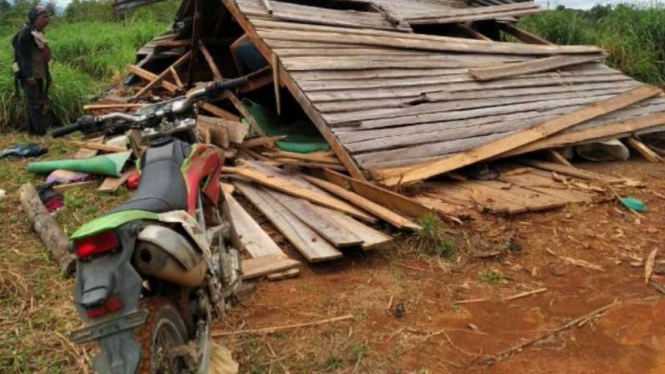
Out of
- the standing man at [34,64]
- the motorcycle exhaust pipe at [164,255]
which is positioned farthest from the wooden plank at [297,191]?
the standing man at [34,64]

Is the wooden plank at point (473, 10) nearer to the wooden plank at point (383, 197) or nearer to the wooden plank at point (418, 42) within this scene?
the wooden plank at point (418, 42)

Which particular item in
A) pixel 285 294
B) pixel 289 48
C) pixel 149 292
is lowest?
pixel 285 294

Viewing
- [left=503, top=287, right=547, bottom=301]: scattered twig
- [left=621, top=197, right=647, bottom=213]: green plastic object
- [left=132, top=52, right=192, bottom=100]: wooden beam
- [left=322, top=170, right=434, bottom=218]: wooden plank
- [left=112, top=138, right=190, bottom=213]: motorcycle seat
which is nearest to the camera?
[left=112, top=138, right=190, bottom=213]: motorcycle seat

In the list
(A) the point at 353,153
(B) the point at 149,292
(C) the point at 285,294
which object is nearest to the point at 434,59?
(A) the point at 353,153

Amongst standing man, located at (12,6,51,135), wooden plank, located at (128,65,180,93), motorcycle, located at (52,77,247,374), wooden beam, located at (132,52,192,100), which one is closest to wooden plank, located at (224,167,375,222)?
motorcycle, located at (52,77,247,374)

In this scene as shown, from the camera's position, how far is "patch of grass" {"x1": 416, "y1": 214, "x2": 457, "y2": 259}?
454 centimetres

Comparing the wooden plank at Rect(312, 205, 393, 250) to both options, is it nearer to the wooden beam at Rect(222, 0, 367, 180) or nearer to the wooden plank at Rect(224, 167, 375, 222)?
the wooden plank at Rect(224, 167, 375, 222)

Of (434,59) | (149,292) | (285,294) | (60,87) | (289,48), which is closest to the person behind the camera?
(149,292)

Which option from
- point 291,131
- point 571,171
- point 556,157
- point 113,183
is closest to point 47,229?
point 113,183

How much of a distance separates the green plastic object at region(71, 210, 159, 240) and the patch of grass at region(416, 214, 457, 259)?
9.73 ft

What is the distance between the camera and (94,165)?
6535 mm

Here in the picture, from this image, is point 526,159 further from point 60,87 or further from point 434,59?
point 60,87

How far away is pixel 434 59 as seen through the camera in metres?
7.62

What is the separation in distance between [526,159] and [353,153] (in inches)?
99.2
